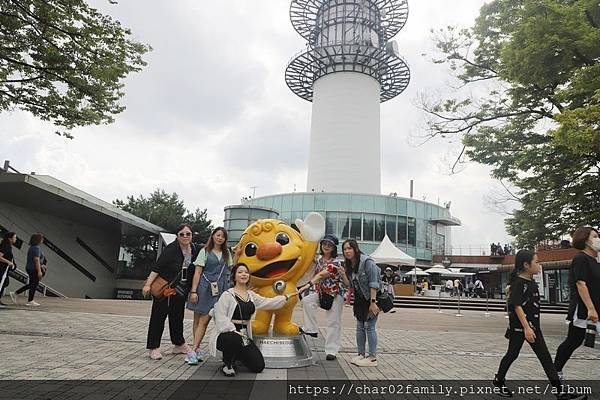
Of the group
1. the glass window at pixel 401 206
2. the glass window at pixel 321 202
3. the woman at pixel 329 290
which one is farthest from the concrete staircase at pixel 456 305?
the woman at pixel 329 290

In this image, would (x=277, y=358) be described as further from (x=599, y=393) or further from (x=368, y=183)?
(x=368, y=183)

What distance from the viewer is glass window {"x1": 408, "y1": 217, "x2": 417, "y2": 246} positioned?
1469 inches

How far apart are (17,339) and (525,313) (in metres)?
7.05

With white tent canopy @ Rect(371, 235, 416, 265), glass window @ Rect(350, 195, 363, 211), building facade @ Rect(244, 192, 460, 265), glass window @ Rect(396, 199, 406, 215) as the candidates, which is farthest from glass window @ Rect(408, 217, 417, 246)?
white tent canopy @ Rect(371, 235, 416, 265)

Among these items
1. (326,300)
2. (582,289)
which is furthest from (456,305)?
Result: (582,289)

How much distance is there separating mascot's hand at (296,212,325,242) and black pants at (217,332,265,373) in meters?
1.91

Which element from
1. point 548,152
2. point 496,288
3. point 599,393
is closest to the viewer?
point 599,393

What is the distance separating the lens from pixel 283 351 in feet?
19.5

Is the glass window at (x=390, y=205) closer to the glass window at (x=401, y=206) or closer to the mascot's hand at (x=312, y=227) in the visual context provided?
the glass window at (x=401, y=206)

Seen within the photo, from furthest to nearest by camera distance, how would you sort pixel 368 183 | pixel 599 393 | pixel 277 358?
pixel 368 183 → pixel 277 358 → pixel 599 393

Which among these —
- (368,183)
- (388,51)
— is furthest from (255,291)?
(388,51)

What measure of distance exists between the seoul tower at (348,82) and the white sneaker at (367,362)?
3647cm

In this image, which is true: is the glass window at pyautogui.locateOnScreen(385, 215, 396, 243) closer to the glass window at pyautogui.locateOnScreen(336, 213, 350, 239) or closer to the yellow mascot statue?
the glass window at pyautogui.locateOnScreen(336, 213, 350, 239)

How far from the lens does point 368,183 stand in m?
43.5
